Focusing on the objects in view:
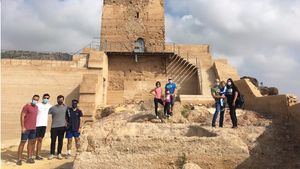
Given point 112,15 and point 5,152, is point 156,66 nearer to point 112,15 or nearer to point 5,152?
point 112,15

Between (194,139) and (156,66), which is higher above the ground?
(156,66)

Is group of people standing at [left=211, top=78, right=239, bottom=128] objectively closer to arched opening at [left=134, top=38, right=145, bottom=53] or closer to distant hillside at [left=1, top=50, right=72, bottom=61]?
distant hillside at [left=1, top=50, right=72, bottom=61]

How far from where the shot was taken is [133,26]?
911 inches

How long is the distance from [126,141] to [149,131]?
0.94 metres

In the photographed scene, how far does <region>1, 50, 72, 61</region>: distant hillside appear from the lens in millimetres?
20191

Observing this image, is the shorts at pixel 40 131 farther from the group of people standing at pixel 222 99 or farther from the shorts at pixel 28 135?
the group of people standing at pixel 222 99

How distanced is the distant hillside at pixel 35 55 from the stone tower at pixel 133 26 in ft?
10.4

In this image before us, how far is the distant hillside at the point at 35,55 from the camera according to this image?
20191 millimetres

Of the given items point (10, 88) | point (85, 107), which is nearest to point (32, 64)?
point (10, 88)

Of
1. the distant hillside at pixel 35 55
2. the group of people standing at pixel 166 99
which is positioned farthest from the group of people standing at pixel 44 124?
the distant hillside at pixel 35 55

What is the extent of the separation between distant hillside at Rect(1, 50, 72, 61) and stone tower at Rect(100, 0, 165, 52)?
3.17m

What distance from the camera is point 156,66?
21.5 m

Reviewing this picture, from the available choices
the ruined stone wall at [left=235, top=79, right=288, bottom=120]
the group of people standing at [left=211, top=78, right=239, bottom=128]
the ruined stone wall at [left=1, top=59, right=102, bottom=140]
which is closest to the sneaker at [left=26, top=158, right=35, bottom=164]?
the group of people standing at [left=211, top=78, right=239, bottom=128]

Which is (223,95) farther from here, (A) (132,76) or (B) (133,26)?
(B) (133,26)
